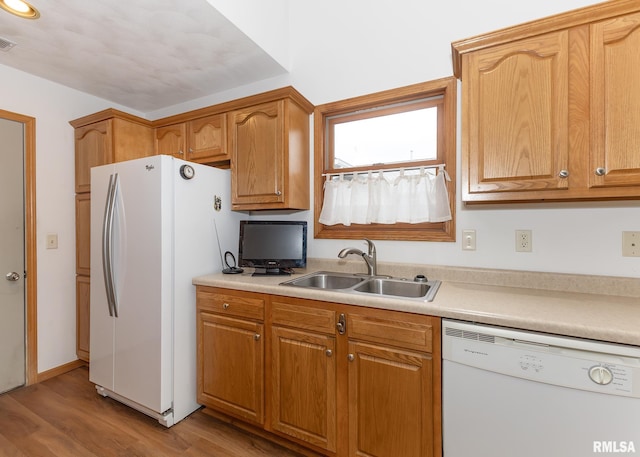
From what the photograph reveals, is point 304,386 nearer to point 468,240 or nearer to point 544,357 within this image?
point 544,357

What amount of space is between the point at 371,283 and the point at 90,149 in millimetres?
2553

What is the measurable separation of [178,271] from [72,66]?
5.89 feet

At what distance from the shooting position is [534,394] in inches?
43.0

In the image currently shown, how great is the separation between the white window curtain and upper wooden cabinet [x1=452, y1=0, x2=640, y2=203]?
0.40 meters

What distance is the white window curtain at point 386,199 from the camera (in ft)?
6.14

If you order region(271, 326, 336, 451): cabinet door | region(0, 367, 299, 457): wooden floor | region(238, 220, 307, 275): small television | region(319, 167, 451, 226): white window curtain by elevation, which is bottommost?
region(0, 367, 299, 457): wooden floor

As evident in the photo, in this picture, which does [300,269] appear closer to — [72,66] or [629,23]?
[629,23]

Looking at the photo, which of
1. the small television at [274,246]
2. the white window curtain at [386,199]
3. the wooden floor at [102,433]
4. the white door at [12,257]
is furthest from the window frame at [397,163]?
the white door at [12,257]

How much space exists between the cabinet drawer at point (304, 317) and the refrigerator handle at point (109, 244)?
3.92 ft

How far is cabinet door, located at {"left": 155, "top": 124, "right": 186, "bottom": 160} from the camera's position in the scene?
2.47m

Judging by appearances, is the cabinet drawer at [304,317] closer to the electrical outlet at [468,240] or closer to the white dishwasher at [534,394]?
the white dishwasher at [534,394]

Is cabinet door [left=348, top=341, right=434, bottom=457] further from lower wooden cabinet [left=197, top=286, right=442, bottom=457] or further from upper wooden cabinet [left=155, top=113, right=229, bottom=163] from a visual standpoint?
upper wooden cabinet [left=155, top=113, right=229, bottom=163]

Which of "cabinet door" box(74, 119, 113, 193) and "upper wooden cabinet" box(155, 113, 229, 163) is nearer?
"upper wooden cabinet" box(155, 113, 229, 163)

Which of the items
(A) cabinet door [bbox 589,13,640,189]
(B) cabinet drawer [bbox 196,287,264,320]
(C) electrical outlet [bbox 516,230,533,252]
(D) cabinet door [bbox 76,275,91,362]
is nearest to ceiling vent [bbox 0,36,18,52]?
(D) cabinet door [bbox 76,275,91,362]
